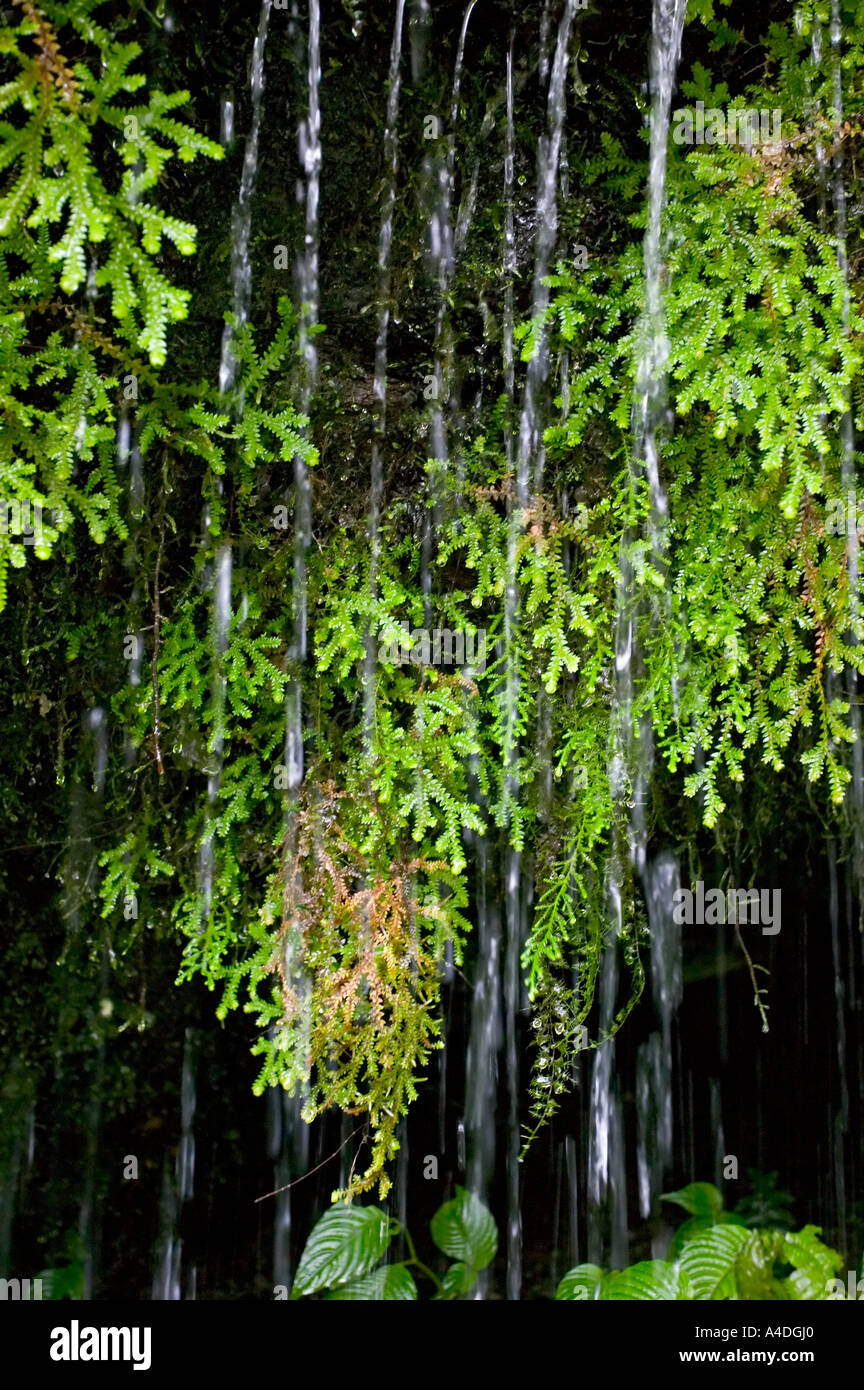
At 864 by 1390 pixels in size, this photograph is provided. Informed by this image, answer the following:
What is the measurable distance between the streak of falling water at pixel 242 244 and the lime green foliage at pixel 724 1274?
248cm

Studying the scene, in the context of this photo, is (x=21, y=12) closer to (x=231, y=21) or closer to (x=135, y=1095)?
(x=231, y=21)

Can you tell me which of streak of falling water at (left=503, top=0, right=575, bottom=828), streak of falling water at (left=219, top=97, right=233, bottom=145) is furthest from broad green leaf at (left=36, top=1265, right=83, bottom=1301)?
streak of falling water at (left=219, top=97, right=233, bottom=145)

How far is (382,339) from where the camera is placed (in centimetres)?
204

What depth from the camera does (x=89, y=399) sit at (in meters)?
1.74

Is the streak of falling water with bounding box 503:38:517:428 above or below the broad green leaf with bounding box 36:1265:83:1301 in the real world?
above

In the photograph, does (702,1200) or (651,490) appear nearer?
(651,490)

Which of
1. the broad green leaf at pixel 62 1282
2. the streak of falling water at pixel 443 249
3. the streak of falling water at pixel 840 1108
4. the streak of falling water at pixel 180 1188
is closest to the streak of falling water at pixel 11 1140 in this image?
the broad green leaf at pixel 62 1282

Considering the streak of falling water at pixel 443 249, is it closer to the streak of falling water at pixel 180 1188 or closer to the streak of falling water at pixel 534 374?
the streak of falling water at pixel 534 374

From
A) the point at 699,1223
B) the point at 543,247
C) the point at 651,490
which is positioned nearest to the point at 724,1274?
the point at 699,1223

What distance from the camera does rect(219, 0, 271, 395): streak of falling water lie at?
1.84 meters

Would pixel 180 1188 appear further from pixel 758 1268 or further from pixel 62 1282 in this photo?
pixel 758 1268

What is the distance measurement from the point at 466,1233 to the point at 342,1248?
0.43 metres

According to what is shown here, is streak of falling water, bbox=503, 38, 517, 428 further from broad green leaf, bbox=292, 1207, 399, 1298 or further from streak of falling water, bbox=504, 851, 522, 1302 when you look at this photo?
broad green leaf, bbox=292, 1207, 399, 1298

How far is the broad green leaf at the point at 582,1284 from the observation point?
253 cm
